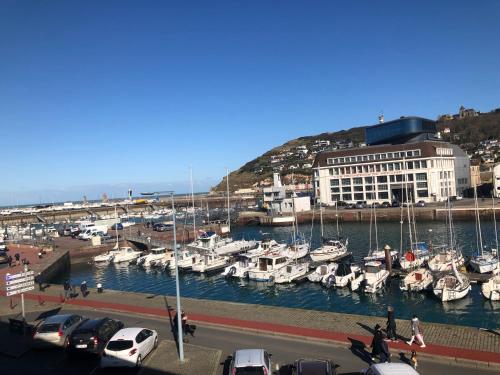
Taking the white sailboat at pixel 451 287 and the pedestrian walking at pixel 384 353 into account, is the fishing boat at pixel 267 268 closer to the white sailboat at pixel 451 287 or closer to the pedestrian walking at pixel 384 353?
the white sailboat at pixel 451 287

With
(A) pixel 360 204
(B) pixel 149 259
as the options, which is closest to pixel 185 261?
(B) pixel 149 259

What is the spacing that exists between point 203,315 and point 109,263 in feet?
126

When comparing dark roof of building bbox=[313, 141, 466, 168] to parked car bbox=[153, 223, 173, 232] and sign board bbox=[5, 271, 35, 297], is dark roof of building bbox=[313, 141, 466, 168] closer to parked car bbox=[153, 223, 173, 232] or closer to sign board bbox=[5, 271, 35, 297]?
parked car bbox=[153, 223, 173, 232]

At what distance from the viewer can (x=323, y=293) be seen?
3522 centimetres

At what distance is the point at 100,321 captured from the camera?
19.0m

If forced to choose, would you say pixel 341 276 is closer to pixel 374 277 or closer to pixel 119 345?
pixel 374 277

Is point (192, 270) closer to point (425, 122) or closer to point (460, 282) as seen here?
point (460, 282)

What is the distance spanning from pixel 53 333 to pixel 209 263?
2849 centimetres

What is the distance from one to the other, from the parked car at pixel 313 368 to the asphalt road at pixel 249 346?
7.74ft

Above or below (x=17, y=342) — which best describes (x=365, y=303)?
below

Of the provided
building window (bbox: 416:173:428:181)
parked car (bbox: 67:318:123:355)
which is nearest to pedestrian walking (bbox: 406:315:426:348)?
parked car (bbox: 67:318:123:355)

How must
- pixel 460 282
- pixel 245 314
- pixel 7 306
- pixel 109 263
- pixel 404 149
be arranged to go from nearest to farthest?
pixel 245 314 < pixel 7 306 < pixel 460 282 < pixel 109 263 < pixel 404 149

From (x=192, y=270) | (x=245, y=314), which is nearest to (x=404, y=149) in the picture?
(x=192, y=270)

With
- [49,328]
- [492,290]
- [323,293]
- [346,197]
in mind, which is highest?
[346,197]
